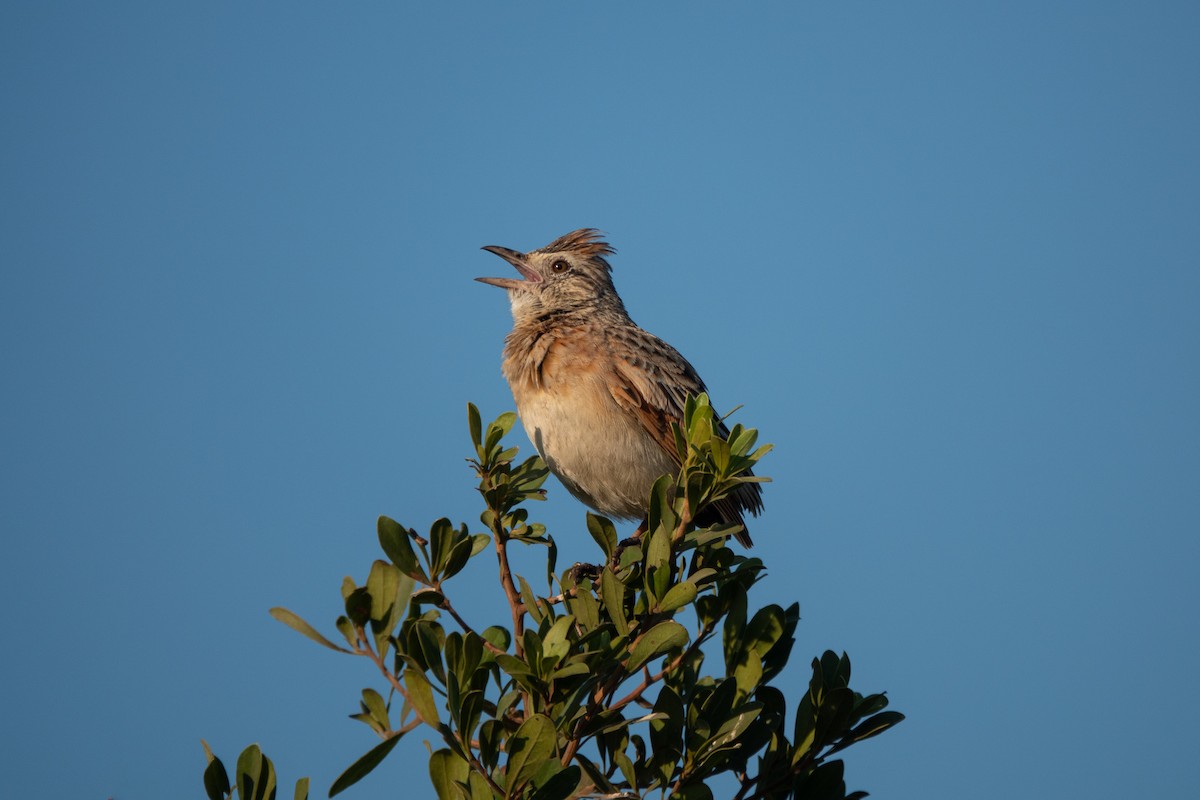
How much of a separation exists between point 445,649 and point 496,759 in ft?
1.18

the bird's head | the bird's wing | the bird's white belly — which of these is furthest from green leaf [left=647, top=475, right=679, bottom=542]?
the bird's head

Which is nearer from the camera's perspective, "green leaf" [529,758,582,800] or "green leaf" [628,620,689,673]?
"green leaf" [529,758,582,800]

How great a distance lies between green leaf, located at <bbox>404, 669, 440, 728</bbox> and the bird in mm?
2938

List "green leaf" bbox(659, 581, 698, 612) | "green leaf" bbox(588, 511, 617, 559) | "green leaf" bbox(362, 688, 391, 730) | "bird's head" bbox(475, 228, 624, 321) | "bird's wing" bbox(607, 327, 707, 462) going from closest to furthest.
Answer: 1. "green leaf" bbox(362, 688, 391, 730)
2. "green leaf" bbox(659, 581, 698, 612)
3. "green leaf" bbox(588, 511, 617, 559)
4. "bird's wing" bbox(607, 327, 707, 462)
5. "bird's head" bbox(475, 228, 624, 321)

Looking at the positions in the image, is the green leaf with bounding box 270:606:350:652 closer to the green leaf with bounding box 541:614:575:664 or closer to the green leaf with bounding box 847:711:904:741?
the green leaf with bounding box 541:614:575:664

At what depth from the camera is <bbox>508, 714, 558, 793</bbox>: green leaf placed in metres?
3.08

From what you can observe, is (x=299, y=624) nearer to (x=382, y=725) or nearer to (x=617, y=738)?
(x=382, y=725)

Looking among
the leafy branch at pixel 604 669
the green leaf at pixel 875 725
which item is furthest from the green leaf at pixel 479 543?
the green leaf at pixel 875 725

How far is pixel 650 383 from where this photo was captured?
21.4ft

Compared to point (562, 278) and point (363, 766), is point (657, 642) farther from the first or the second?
point (562, 278)

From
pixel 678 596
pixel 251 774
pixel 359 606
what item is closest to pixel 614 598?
pixel 678 596

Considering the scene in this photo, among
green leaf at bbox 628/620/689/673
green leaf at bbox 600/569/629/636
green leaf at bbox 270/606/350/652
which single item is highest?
green leaf at bbox 600/569/629/636

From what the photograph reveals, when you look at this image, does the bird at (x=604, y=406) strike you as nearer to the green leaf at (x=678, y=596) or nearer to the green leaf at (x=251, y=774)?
the green leaf at (x=678, y=596)

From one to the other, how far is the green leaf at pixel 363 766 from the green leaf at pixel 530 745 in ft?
1.15
